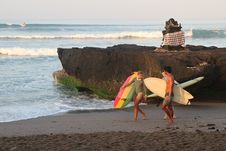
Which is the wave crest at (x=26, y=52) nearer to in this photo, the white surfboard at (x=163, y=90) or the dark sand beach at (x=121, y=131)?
the dark sand beach at (x=121, y=131)

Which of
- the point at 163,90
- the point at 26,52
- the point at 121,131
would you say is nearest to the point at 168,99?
the point at 163,90

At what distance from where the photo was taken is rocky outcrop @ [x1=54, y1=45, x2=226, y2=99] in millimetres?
13656

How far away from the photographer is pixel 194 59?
1394cm

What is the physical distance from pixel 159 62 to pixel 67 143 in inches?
265

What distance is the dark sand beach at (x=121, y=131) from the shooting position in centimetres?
730

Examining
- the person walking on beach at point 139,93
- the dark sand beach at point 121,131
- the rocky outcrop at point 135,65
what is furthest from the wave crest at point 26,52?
the person walking on beach at point 139,93

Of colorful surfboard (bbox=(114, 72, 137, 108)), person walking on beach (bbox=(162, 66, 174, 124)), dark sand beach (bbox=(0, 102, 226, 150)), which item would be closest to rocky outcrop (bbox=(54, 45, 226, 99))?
dark sand beach (bbox=(0, 102, 226, 150))

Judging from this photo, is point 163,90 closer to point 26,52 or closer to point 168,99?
point 168,99

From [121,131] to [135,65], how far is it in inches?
215

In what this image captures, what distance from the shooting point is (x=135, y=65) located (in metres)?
14.6

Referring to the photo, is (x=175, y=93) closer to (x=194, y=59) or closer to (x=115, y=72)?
(x=194, y=59)

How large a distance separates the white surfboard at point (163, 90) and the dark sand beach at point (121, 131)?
1.24 feet

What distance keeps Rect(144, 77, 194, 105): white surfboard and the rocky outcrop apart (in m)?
1.32

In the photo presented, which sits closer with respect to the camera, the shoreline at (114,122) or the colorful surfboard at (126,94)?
the shoreline at (114,122)
